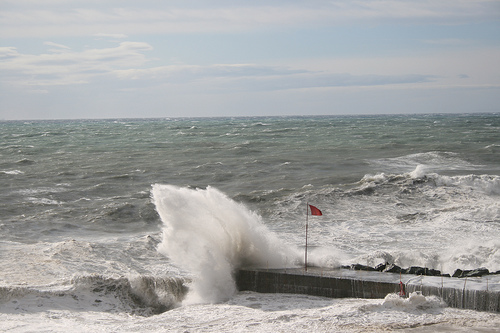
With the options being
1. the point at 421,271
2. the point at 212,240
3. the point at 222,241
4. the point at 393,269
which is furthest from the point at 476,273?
the point at 212,240

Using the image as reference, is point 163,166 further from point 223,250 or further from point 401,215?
point 223,250

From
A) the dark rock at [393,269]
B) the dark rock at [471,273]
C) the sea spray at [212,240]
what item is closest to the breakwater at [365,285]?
the dark rock at [393,269]

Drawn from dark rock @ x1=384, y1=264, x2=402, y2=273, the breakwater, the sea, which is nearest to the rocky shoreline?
dark rock @ x1=384, y1=264, x2=402, y2=273

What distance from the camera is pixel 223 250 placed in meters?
14.2

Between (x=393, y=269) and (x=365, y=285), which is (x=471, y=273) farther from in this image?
(x=365, y=285)

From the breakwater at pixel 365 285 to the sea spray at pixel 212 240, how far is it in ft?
2.14

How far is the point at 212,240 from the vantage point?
47.1 feet

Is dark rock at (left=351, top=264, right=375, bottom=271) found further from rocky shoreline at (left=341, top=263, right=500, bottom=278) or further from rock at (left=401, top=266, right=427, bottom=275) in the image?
rock at (left=401, top=266, right=427, bottom=275)

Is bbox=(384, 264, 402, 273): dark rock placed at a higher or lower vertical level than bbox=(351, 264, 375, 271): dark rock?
higher

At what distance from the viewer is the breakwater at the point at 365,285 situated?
11383 mm

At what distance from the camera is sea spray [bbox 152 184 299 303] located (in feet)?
43.5

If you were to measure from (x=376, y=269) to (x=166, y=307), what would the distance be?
4951mm

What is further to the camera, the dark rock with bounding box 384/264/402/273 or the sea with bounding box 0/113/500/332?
the dark rock with bounding box 384/264/402/273

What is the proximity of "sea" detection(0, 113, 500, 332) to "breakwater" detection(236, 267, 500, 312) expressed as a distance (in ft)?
0.97
